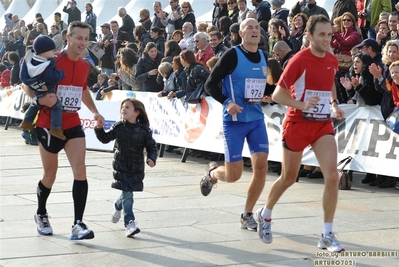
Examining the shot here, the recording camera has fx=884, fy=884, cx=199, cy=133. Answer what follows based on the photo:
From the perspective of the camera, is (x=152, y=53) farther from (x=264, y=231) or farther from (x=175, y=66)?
(x=264, y=231)

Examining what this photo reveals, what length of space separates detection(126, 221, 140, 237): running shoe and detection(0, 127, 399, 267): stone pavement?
67mm

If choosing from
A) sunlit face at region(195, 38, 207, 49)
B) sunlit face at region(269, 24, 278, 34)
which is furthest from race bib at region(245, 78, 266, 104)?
sunlit face at region(269, 24, 278, 34)

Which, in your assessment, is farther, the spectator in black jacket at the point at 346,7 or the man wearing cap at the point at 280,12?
the man wearing cap at the point at 280,12

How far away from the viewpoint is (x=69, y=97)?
26.7 ft

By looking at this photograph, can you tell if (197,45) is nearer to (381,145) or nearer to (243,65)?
(381,145)

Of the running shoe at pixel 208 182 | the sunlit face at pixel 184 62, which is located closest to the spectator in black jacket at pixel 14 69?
the sunlit face at pixel 184 62

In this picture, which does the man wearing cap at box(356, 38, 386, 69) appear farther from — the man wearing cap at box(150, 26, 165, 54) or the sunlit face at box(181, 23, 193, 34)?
the man wearing cap at box(150, 26, 165, 54)

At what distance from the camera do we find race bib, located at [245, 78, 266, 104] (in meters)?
8.45

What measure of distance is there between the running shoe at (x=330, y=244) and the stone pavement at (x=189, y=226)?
0.24 ft

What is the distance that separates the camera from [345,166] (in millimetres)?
11594

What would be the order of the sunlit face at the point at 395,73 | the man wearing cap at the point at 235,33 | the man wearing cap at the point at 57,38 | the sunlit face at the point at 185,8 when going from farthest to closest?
the man wearing cap at the point at 57,38, the sunlit face at the point at 185,8, the man wearing cap at the point at 235,33, the sunlit face at the point at 395,73

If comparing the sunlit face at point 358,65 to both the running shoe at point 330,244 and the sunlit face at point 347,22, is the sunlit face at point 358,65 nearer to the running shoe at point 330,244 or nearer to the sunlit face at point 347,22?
the sunlit face at point 347,22

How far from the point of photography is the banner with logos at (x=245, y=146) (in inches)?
448

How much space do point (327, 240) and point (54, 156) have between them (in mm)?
2631
